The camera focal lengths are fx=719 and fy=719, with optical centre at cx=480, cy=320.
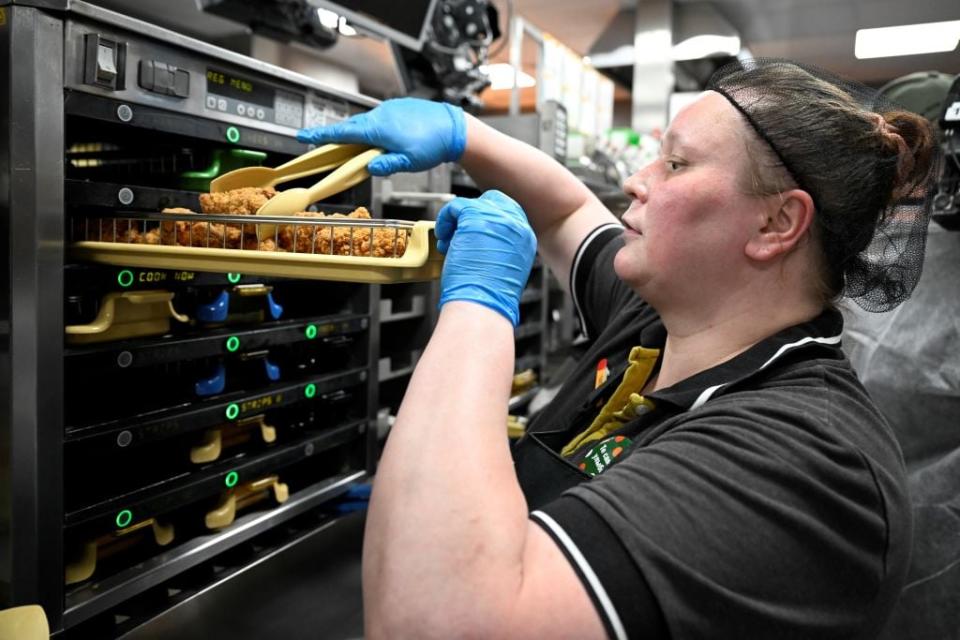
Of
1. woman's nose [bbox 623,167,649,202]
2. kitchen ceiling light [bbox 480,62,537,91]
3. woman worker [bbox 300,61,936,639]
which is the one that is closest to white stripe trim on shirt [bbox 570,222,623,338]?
woman worker [bbox 300,61,936,639]

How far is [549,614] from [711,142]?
0.69m

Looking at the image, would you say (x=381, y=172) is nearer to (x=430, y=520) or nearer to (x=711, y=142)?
(x=711, y=142)

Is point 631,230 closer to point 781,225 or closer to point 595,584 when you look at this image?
point 781,225

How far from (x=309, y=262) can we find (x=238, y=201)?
0.27 m

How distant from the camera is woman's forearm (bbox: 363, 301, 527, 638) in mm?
718

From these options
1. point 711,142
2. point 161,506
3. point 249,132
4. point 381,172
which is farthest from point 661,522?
point 249,132

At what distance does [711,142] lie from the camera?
1.04 m

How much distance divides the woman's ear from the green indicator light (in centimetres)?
108

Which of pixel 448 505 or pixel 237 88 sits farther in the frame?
pixel 237 88

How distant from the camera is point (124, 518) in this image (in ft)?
3.94

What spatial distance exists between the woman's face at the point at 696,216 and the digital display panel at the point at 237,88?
2.56ft

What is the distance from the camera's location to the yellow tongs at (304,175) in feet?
3.56

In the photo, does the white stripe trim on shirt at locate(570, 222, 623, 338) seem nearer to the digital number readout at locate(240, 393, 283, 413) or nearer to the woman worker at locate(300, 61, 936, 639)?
the woman worker at locate(300, 61, 936, 639)

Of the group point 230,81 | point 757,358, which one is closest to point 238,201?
point 230,81
